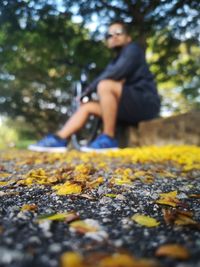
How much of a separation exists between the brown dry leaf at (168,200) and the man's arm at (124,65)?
2571 mm

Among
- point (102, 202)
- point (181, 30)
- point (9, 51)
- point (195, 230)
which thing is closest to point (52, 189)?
point (102, 202)

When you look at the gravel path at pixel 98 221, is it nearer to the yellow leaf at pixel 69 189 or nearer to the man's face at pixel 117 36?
the yellow leaf at pixel 69 189

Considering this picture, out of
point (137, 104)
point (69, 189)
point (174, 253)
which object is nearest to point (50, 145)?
point (137, 104)

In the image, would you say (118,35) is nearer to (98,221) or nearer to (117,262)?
(98,221)

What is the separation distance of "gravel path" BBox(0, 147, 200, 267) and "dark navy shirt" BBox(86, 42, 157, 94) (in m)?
2.18

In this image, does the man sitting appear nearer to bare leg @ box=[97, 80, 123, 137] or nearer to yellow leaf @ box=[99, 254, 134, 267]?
bare leg @ box=[97, 80, 123, 137]

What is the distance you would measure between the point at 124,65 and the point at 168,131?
902 millimetres

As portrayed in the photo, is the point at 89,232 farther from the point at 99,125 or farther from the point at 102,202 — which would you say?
the point at 99,125

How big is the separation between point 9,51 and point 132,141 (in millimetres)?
2029

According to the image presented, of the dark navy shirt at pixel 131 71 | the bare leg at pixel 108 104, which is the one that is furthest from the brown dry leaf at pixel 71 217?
the dark navy shirt at pixel 131 71

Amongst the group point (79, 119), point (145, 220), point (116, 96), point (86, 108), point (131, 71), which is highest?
point (131, 71)

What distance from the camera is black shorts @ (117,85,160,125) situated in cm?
391

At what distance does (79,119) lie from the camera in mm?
3922

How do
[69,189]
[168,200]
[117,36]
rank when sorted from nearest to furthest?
[168,200], [69,189], [117,36]
